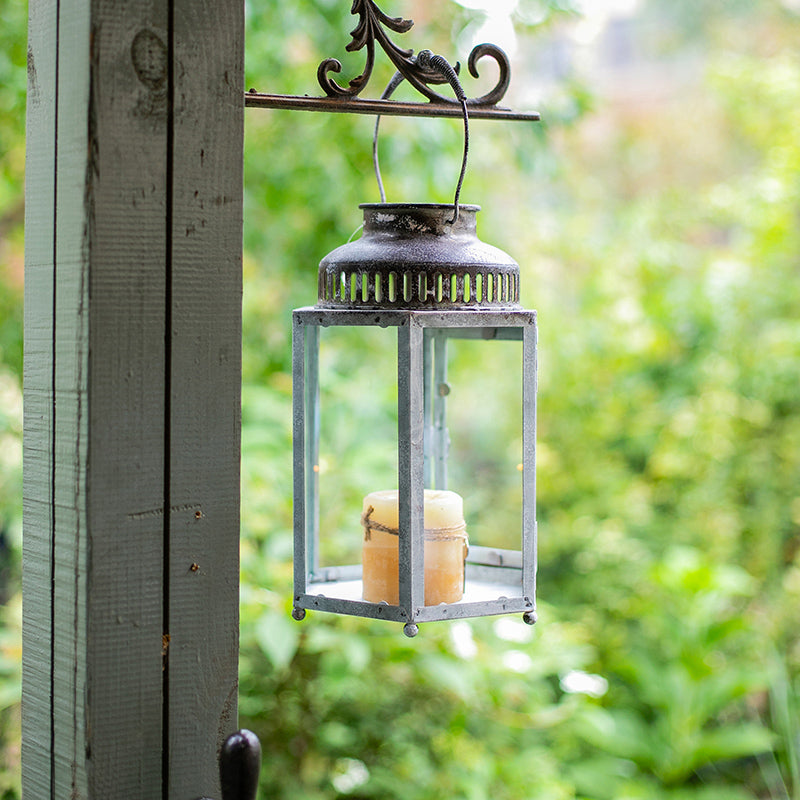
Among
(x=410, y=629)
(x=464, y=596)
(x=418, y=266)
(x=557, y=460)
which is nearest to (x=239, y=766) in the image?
(x=410, y=629)

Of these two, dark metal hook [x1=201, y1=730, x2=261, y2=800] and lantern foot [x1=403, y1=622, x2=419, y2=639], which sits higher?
lantern foot [x1=403, y1=622, x2=419, y2=639]

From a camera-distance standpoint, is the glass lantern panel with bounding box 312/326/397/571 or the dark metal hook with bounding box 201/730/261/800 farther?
the glass lantern panel with bounding box 312/326/397/571

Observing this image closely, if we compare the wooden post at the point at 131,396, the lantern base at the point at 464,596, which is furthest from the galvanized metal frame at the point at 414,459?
the wooden post at the point at 131,396

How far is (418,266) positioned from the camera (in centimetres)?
89

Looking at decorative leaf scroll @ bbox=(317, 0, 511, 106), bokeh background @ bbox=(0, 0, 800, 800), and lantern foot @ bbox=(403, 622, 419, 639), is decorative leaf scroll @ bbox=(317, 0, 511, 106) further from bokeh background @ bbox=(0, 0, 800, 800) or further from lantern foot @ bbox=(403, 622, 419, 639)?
bokeh background @ bbox=(0, 0, 800, 800)

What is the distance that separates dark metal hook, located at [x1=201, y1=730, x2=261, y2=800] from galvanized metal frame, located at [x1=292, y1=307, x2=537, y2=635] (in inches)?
7.3

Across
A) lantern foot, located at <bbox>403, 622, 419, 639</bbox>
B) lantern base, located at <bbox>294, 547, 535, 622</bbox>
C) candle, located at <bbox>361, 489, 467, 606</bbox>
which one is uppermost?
candle, located at <bbox>361, 489, 467, 606</bbox>

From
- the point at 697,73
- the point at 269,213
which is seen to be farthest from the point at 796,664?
the point at 697,73

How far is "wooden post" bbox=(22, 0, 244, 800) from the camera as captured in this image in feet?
2.47

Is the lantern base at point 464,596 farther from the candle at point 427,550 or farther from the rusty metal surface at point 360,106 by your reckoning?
the rusty metal surface at point 360,106

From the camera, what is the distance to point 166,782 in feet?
2.59

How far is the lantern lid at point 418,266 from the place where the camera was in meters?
0.89

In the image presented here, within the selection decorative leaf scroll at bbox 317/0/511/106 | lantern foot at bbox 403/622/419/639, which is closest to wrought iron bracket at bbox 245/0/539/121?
decorative leaf scroll at bbox 317/0/511/106

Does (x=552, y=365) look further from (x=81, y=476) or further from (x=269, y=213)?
(x=81, y=476)
